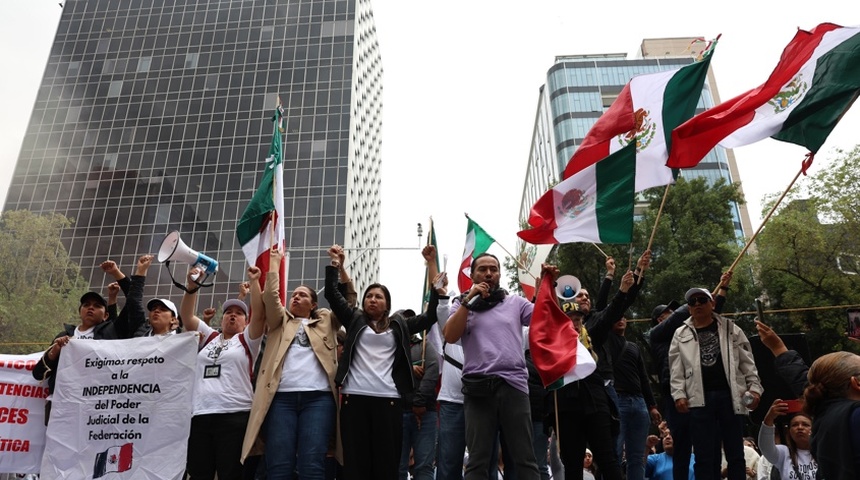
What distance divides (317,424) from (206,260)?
224 centimetres

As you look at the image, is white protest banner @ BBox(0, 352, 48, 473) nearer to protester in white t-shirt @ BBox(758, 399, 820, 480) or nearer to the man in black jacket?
the man in black jacket

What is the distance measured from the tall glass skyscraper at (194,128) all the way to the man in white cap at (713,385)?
129 feet

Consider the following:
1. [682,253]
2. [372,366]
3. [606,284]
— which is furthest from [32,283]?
[606,284]

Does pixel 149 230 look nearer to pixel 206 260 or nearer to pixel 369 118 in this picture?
pixel 369 118

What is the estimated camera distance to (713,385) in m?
5.41

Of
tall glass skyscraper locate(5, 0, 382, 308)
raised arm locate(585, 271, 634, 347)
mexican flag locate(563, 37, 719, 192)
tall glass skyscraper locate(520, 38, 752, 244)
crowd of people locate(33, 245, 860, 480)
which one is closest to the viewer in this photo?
crowd of people locate(33, 245, 860, 480)

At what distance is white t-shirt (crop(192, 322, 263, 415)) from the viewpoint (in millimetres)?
5277

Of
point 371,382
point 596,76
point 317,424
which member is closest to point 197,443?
point 317,424

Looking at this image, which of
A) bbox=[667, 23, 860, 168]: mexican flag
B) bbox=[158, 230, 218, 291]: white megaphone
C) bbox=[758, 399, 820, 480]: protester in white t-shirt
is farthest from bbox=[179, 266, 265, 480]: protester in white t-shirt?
bbox=[758, 399, 820, 480]: protester in white t-shirt

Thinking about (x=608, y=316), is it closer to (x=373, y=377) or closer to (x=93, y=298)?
(x=373, y=377)

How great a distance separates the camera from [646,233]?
27.3 meters

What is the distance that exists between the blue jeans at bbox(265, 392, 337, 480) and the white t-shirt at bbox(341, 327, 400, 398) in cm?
28

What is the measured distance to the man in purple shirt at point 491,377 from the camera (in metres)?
4.58

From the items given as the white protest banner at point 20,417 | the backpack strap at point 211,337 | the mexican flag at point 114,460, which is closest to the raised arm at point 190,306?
the backpack strap at point 211,337
